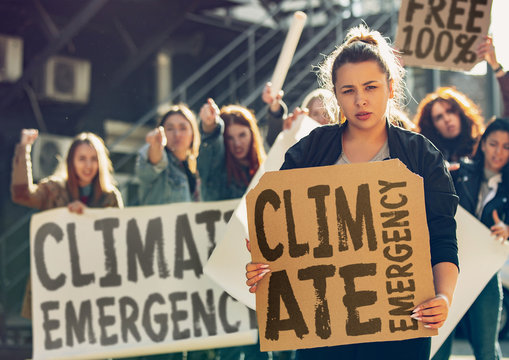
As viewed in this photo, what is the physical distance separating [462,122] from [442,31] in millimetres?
→ 537

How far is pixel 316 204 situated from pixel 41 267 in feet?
9.66

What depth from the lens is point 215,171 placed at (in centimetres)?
514

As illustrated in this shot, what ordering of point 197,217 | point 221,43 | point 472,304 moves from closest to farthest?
point 472,304, point 197,217, point 221,43

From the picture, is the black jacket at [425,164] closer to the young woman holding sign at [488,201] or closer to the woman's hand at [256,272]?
the woman's hand at [256,272]

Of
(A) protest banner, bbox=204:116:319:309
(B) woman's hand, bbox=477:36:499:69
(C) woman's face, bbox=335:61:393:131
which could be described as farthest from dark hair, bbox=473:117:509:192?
(C) woman's face, bbox=335:61:393:131

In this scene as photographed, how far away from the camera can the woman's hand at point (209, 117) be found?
493 cm

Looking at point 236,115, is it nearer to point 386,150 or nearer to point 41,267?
point 41,267

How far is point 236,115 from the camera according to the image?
5238 mm

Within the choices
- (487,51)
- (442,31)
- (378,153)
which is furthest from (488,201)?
(378,153)

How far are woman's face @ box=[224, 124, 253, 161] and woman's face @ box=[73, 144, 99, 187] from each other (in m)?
0.90

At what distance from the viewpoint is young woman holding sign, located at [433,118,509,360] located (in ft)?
14.0

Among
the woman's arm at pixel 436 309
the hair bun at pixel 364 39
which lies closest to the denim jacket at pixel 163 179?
the hair bun at pixel 364 39

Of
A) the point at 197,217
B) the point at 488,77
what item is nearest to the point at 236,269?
the point at 197,217

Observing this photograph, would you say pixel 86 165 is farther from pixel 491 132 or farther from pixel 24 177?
pixel 491 132
